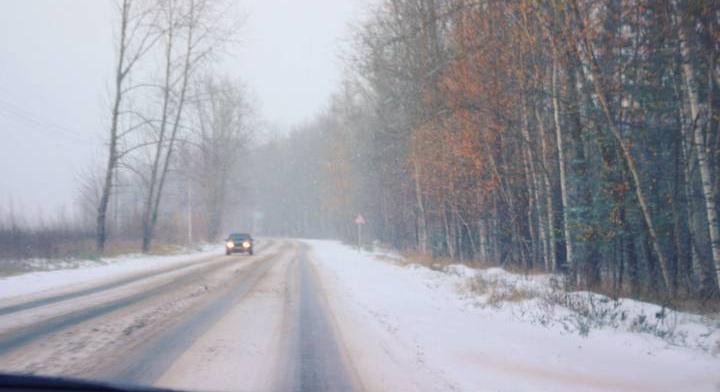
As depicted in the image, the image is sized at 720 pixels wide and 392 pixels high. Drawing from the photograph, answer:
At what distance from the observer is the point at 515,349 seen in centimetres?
933

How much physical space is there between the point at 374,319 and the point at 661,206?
32.2 feet

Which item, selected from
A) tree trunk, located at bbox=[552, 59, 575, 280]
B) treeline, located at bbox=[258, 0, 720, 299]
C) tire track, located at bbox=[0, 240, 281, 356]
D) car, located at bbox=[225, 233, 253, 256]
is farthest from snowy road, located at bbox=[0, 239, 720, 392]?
car, located at bbox=[225, 233, 253, 256]

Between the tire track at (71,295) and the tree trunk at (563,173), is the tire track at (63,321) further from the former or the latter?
the tree trunk at (563,173)

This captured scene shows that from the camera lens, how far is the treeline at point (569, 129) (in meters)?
14.4

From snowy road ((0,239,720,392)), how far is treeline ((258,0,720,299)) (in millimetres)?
4747

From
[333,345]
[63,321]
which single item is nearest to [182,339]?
[333,345]

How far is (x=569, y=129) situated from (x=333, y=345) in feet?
41.3

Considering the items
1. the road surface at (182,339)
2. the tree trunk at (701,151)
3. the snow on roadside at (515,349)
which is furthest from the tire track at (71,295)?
the tree trunk at (701,151)

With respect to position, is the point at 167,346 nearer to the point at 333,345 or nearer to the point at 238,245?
the point at 333,345

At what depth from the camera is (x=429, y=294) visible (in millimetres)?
17406

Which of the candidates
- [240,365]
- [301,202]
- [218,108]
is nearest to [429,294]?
[240,365]

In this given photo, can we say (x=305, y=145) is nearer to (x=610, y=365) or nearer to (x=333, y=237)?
(x=333, y=237)

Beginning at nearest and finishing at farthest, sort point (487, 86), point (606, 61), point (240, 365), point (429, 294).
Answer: point (240, 365), point (606, 61), point (429, 294), point (487, 86)

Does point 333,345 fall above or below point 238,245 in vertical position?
below
